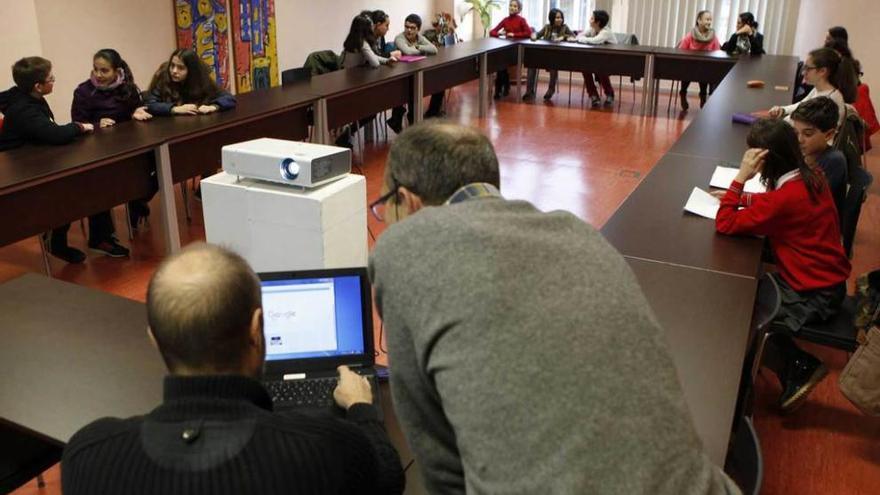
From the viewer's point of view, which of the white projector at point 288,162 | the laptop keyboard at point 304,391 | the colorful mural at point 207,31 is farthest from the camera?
the colorful mural at point 207,31

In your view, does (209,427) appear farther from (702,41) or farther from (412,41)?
(702,41)

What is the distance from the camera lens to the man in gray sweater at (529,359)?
0.99 m

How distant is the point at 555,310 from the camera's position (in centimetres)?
102

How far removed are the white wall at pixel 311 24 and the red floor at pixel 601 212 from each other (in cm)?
150

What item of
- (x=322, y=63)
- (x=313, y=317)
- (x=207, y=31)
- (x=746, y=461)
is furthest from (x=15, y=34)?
(x=746, y=461)

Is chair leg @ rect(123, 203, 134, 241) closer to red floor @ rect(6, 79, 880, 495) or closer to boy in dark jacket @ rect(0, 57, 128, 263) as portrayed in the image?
red floor @ rect(6, 79, 880, 495)

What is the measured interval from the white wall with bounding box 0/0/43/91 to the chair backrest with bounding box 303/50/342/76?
222 centimetres

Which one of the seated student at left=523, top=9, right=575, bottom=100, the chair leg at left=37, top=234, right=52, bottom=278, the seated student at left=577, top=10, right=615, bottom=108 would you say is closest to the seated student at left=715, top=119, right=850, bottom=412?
the chair leg at left=37, top=234, right=52, bottom=278

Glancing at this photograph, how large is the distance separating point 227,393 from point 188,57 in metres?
4.03

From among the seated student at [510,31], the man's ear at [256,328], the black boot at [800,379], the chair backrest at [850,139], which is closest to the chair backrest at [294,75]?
the seated student at [510,31]

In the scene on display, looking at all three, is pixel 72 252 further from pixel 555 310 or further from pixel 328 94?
pixel 555 310

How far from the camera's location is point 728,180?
360 centimetres

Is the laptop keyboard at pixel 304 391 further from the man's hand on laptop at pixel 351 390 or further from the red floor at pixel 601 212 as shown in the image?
the red floor at pixel 601 212

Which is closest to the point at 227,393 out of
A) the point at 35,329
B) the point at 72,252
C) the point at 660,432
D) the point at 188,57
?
the point at 660,432
